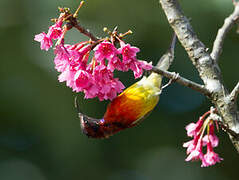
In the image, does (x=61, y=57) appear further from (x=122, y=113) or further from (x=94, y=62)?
(x=122, y=113)

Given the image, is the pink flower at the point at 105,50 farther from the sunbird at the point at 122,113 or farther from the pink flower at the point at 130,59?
the sunbird at the point at 122,113

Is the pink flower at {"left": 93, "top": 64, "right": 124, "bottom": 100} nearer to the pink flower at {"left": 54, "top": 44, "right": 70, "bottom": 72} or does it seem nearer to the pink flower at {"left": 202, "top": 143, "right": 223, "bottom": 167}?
the pink flower at {"left": 54, "top": 44, "right": 70, "bottom": 72}

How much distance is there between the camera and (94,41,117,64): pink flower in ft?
6.13

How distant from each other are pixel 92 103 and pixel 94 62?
13.8 ft

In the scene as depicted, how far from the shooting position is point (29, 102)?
23.1 feet

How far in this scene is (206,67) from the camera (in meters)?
2.32

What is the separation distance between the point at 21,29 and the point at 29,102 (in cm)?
126

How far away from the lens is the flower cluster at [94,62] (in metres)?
1.90

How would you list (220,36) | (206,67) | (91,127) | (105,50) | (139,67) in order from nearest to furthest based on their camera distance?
1. (105,50)
2. (139,67)
3. (206,67)
4. (220,36)
5. (91,127)

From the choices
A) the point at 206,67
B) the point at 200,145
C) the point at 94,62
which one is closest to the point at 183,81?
the point at 206,67

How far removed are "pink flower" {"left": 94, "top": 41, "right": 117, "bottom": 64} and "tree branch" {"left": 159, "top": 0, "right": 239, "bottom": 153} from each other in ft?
2.11

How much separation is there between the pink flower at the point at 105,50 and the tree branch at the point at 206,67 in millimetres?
643

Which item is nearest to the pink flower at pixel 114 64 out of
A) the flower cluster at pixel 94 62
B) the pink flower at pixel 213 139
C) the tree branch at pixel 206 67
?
the flower cluster at pixel 94 62

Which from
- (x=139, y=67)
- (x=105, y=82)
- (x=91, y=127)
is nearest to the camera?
(x=139, y=67)
